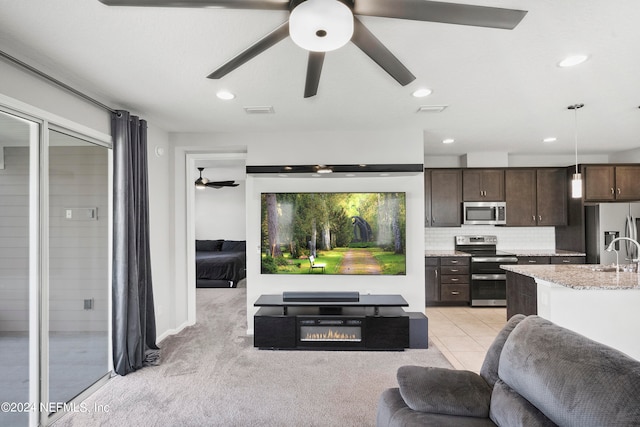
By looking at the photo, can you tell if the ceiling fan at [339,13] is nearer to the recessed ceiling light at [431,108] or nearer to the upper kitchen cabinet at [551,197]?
the recessed ceiling light at [431,108]

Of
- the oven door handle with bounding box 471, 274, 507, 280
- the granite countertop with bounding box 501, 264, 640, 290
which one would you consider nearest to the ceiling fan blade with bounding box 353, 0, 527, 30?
the granite countertop with bounding box 501, 264, 640, 290

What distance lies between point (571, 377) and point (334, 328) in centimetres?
248

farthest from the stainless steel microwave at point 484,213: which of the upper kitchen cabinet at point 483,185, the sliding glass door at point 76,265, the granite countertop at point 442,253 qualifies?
the sliding glass door at point 76,265

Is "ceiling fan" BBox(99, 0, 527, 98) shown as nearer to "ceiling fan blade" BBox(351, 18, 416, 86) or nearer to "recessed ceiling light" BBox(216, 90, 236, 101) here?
"ceiling fan blade" BBox(351, 18, 416, 86)

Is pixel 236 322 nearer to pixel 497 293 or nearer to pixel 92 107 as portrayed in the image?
pixel 92 107

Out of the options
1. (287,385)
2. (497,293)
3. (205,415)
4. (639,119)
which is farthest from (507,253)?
(205,415)

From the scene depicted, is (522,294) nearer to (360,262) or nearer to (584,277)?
(584,277)

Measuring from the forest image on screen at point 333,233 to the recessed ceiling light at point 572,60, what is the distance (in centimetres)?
195

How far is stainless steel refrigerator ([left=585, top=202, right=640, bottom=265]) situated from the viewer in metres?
4.89

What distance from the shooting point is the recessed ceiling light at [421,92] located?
2.75 m

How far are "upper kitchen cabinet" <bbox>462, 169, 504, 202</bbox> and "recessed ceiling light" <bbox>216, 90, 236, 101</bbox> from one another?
13.0 ft

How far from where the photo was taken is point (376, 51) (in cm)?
→ 165

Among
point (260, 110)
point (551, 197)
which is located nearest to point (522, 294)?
point (551, 197)

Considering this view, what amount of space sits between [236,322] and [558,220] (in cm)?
518
